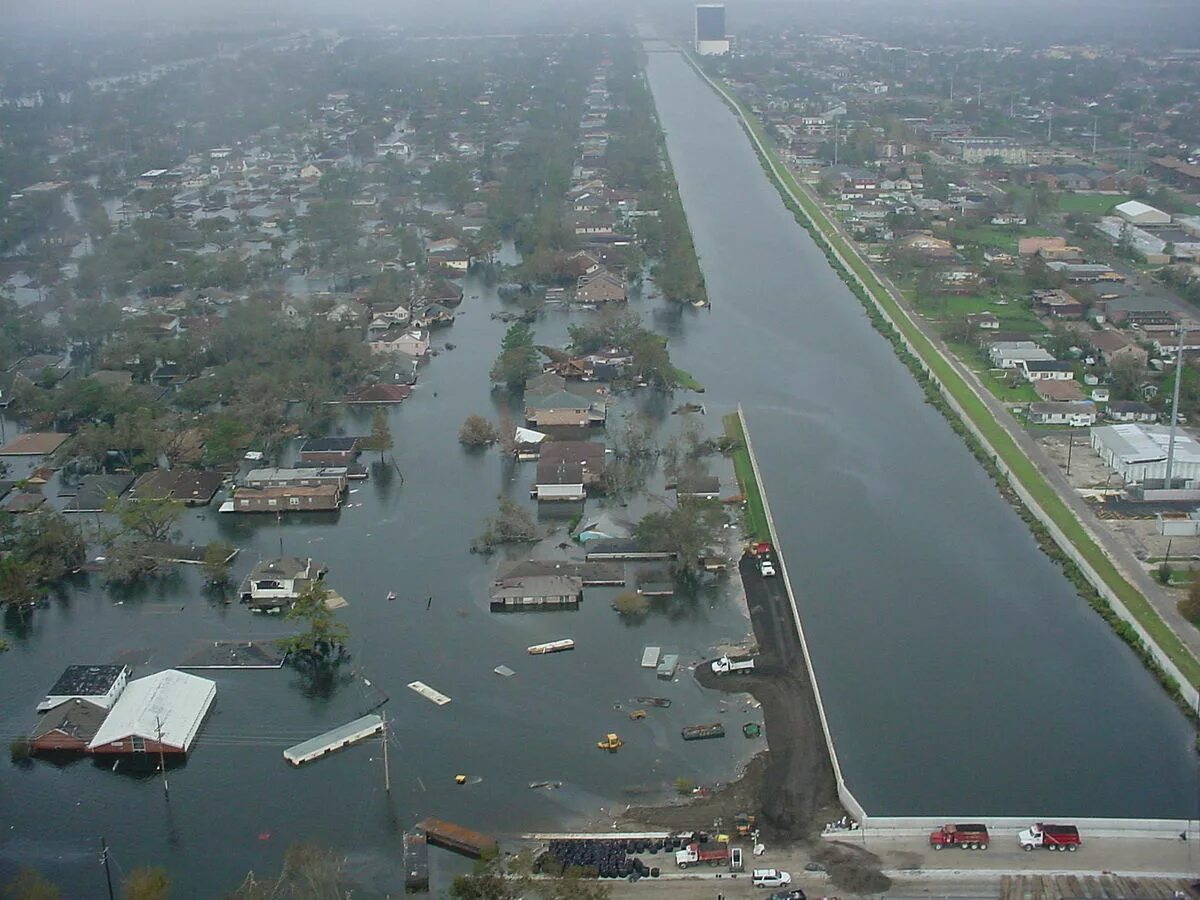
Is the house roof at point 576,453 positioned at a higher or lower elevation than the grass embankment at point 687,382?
higher

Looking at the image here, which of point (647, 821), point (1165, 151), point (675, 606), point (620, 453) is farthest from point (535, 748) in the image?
point (1165, 151)

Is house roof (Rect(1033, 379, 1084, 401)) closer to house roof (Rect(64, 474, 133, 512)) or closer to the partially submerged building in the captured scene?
house roof (Rect(64, 474, 133, 512))

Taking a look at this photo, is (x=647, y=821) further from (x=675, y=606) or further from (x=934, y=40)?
(x=934, y=40)

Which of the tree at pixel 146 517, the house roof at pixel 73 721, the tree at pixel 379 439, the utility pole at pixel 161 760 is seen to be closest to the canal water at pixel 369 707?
the utility pole at pixel 161 760

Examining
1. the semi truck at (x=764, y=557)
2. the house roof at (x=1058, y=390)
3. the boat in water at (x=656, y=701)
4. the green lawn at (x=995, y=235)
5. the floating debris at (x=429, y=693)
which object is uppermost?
the floating debris at (x=429, y=693)

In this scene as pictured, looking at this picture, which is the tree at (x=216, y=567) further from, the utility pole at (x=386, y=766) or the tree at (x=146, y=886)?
the tree at (x=146, y=886)

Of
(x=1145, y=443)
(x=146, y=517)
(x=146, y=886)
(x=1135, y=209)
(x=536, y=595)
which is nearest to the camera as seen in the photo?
(x=146, y=886)

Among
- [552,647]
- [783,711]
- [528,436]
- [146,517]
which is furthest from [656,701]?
[528,436]

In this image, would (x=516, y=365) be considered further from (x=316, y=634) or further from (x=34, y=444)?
(x=316, y=634)
